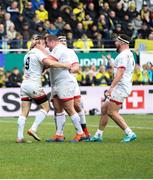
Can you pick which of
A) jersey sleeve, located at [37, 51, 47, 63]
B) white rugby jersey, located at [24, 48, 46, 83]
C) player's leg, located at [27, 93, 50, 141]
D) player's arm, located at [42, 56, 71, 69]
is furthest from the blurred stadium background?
jersey sleeve, located at [37, 51, 47, 63]

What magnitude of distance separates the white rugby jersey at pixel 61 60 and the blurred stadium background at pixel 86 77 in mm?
1457

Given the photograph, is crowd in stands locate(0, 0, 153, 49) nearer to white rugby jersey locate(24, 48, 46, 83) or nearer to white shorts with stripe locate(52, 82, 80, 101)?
white rugby jersey locate(24, 48, 46, 83)

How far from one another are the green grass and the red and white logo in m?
9.96

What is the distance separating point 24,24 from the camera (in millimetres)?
32188

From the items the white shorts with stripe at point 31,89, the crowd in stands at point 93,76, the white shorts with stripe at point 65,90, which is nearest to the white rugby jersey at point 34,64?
the white shorts with stripe at point 31,89

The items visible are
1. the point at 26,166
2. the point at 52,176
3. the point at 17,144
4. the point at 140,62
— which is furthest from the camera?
the point at 140,62

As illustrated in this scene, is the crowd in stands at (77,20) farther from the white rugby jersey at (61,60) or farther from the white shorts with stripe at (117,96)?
the white shorts with stripe at (117,96)

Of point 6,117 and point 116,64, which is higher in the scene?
point 116,64

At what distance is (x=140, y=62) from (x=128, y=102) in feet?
9.81

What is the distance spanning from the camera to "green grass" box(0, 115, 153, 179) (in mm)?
11945

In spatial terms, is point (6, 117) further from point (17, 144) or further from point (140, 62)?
point (17, 144)

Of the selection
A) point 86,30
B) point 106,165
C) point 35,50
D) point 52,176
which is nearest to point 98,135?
point 35,50

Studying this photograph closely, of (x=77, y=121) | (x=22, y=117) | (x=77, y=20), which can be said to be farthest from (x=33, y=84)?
(x=77, y=20)

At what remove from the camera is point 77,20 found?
34750 mm
